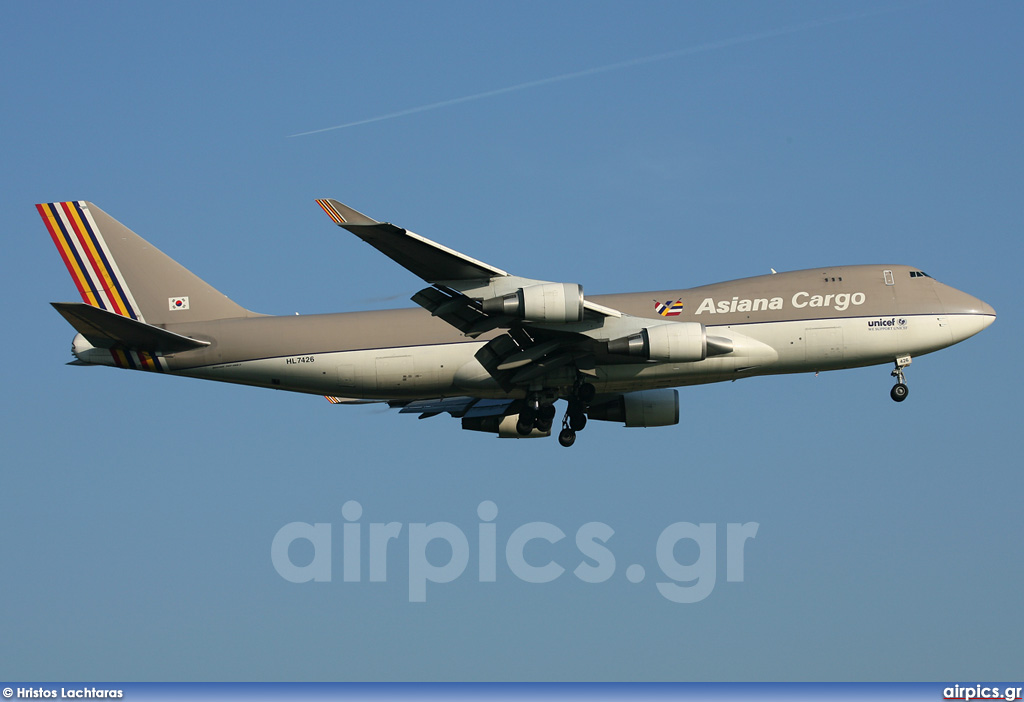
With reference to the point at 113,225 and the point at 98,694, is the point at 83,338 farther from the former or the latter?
the point at 98,694

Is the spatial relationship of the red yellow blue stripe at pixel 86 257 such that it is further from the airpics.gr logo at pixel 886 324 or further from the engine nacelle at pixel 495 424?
the airpics.gr logo at pixel 886 324

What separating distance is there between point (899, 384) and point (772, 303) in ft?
20.4

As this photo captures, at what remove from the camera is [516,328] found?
39781 mm

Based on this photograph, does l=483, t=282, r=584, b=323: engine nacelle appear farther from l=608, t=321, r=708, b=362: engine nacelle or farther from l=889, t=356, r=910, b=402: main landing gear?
→ l=889, t=356, r=910, b=402: main landing gear

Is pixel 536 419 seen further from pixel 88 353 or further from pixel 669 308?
pixel 88 353

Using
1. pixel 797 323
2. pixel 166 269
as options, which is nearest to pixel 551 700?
pixel 797 323

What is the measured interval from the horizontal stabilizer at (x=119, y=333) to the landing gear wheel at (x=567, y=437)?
44.5 feet

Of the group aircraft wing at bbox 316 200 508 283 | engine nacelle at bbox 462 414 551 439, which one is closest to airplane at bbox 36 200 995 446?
engine nacelle at bbox 462 414 551 439

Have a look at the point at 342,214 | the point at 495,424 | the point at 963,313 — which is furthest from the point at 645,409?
the point at 342,214

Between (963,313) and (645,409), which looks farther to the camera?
(645,409)

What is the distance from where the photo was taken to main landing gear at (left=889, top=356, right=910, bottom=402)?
43378mm

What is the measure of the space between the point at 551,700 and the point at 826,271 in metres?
20.1

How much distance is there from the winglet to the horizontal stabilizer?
34.4ft

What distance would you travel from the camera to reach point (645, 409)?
46094mm
